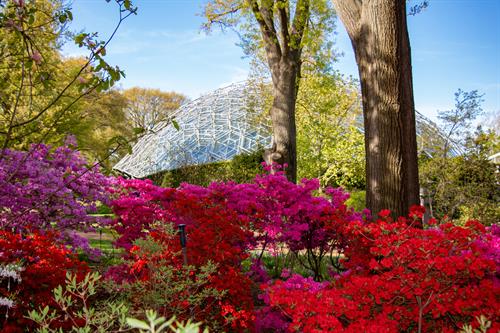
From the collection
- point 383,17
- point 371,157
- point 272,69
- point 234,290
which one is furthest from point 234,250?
point 272,69

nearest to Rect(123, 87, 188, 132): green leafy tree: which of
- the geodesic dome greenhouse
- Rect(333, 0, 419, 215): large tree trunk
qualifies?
the geodesic dome greenhouse

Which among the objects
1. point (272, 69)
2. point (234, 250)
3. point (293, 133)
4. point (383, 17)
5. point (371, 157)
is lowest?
point (234, 250)

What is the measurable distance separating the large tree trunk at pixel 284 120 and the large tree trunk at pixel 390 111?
11.1ft

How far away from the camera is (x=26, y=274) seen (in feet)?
10.4

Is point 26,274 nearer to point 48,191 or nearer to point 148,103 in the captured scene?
point 48,191

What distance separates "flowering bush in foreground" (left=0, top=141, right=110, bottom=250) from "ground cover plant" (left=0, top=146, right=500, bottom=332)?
0.05 metres

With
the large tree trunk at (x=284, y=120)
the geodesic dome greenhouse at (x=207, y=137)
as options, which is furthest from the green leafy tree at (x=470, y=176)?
the geodesic dome greenhouse at (x=207, y=137)

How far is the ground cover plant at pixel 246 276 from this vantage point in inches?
105

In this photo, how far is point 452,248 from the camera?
317cm

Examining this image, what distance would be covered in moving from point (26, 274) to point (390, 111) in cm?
377

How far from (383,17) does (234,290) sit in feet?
10.8

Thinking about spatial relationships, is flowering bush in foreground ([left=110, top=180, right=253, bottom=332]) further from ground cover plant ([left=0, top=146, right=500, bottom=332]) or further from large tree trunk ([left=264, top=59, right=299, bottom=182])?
large tree trunk ([left=264, top=59, right=299, bottom=182])

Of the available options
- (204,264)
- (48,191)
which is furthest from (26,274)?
(48,191)

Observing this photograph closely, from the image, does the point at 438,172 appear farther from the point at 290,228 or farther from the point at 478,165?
the point at 290,228
